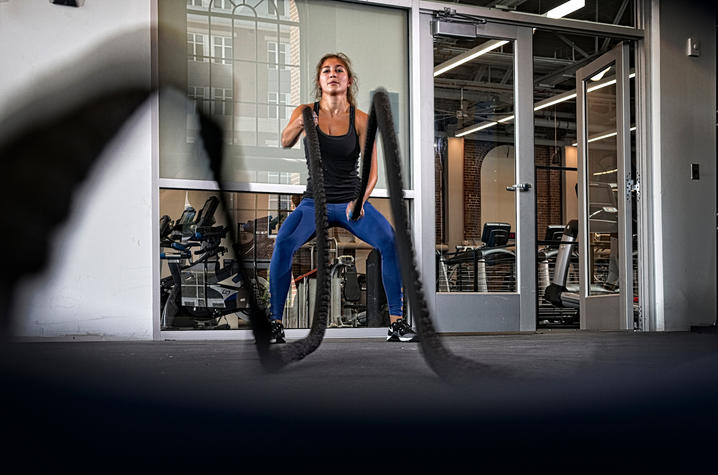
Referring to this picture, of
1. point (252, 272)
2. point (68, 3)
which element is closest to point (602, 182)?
point (252, 272)

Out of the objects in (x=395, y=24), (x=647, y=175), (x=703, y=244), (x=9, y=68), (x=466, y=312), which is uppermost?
(x=395, y=24)

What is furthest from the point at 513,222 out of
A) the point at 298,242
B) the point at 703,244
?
the point at 298,242

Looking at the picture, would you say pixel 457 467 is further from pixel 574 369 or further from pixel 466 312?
pixel 466 312

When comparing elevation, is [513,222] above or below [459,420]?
above

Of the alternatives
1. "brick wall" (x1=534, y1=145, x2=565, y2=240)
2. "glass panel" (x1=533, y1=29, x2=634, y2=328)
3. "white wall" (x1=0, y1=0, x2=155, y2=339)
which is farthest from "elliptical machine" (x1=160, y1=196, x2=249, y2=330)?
"brick wall" (x1=534, y1=145, x2=565, y2=240)

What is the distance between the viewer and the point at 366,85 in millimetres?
4707

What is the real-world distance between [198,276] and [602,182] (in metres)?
3.12

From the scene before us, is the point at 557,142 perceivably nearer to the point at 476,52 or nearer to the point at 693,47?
the point at 693,47

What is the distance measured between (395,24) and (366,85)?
1.47ft

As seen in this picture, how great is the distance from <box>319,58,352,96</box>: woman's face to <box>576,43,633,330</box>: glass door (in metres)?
2.54

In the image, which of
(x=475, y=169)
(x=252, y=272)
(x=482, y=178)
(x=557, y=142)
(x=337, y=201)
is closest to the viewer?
(x=337, y=201)

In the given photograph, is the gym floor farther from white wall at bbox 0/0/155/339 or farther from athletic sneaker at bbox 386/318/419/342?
white wall at bbox 0/0/155/339

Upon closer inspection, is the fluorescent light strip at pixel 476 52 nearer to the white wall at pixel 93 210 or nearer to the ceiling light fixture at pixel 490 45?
the ceiling light fixture at pixel 490 45

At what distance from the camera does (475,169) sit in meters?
5.48
